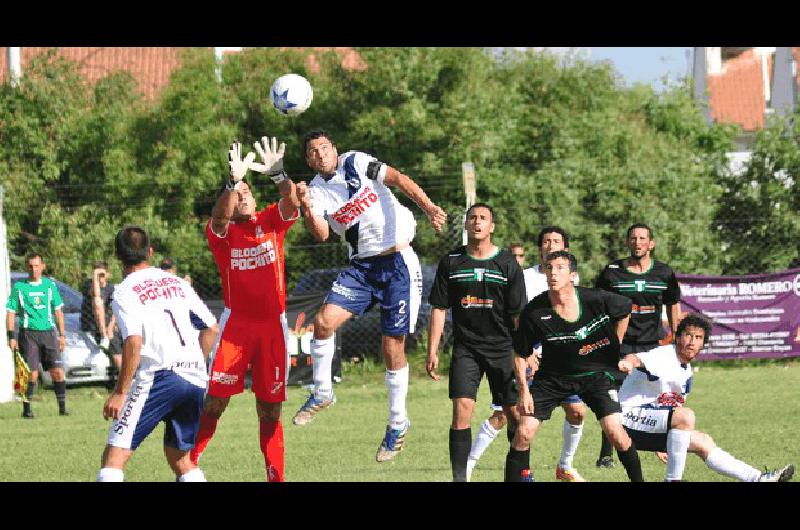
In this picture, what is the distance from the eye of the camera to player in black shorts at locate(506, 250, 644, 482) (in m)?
9.30

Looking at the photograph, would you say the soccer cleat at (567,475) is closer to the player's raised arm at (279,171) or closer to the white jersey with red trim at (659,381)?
the white jersey with red trim at (659,381)

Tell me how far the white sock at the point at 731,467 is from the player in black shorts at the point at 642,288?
2.97m

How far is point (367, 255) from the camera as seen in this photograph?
32.5 feet

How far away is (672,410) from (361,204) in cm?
298

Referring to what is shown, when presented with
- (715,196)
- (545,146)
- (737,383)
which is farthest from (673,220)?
(545,146)

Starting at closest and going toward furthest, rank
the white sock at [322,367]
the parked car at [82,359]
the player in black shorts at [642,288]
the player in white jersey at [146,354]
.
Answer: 1. the player in white jersey at [146,354]
2. the white sock at [322,367]
3. the player in black shorts at [642,288]
4. the parked car at [82,359]

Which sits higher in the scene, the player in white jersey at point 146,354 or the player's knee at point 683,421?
the player in white jersey at point 146,354

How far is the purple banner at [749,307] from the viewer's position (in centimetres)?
2052

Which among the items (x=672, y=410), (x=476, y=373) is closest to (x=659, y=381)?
(x=672, y=410)

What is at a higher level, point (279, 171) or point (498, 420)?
point (279, 171)

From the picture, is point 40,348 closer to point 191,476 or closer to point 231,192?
point 231,192

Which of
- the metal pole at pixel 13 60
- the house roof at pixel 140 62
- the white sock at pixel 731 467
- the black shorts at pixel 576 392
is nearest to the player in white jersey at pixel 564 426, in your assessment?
the black shorts at pixel 576 392

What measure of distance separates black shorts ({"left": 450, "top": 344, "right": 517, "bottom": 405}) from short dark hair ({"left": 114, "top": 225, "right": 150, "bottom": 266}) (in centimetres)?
315

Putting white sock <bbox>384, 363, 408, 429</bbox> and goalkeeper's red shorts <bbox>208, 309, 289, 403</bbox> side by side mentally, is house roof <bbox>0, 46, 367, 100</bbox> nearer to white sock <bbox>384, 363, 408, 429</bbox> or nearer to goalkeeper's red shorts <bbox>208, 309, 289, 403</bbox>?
white sock <bbox>384, 363, 408, 429</bbox>
